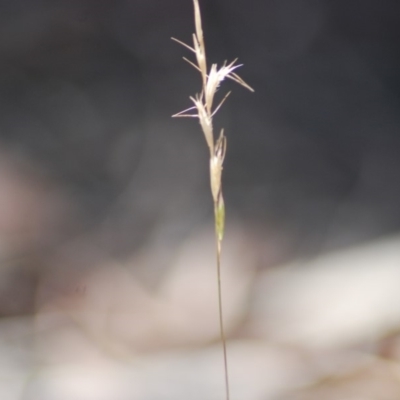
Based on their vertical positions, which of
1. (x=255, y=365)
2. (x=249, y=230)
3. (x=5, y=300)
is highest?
(x=249, y=230)

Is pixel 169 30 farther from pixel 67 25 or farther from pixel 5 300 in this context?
pixel 5 300

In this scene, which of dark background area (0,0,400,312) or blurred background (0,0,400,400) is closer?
blurred background (0,0,400,400)

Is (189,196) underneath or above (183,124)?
underneath

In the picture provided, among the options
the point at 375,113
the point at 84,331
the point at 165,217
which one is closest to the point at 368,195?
the point at 375,113

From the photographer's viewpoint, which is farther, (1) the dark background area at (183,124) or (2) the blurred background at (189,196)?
(1) the dark background area at (183,124)

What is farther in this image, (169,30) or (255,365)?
(169,30)
